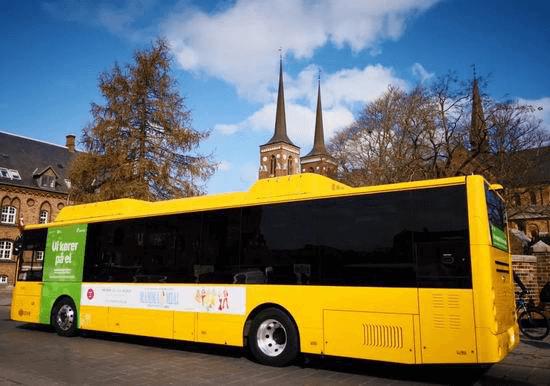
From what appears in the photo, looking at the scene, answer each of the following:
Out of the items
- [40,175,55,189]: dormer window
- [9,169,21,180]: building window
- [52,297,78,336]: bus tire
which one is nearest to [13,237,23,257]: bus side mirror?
[52,297,78,336]: bus tire

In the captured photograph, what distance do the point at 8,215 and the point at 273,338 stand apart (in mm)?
40773

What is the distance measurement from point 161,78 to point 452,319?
20.9 metres

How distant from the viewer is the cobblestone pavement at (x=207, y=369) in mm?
6645

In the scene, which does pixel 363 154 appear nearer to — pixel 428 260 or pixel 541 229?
pixel 428 260

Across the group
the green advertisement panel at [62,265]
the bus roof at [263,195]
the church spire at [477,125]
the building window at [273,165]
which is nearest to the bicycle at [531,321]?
the bus roof at [263,195]

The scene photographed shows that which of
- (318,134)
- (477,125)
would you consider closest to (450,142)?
(477,125)

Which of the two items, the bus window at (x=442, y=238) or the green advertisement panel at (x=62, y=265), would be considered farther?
the green advertisement panel at (x=62, y=265)

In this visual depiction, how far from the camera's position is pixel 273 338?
801 centimetres

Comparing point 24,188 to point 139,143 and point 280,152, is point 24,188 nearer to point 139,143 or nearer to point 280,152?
point 139,143

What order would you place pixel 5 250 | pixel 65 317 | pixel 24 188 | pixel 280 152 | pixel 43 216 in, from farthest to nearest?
pixel 280 152
pixel 43 216
pixel 24 188
pixel 5 250
pixel 65 317

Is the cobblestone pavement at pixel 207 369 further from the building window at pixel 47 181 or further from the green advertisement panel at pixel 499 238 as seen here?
the building window at pixel 47 181

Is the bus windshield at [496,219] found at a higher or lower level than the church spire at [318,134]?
lower

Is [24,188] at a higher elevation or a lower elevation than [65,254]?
higher

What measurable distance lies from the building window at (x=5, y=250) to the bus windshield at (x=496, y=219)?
140ft
